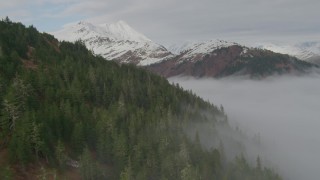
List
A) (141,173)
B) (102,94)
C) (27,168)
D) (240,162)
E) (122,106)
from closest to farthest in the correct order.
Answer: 1. (27,168)
2. (141,173)
3. (240,162)
4. (122,106)
5. (102,94)

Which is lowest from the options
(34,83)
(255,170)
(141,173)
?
(255,170)

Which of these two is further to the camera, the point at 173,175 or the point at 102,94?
the point at 102,94

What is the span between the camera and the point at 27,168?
118000mm

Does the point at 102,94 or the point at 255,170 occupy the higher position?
the point at 102,94

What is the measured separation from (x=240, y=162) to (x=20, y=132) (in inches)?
3581

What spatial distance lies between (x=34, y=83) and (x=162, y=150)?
54903 mm

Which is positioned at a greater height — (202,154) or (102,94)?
(102,94)

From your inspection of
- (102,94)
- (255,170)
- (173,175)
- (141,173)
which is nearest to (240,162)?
(255,170)

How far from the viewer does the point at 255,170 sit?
177 meters

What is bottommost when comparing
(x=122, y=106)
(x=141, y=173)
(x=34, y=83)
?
(x=141, y=173)

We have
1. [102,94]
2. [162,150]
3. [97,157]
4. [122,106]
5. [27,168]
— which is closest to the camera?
[27,168]

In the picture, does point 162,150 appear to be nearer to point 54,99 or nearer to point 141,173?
point 141,173

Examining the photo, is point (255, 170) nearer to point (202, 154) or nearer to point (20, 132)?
point (202, 154)

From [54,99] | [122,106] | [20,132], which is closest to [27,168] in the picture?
[20,132]
